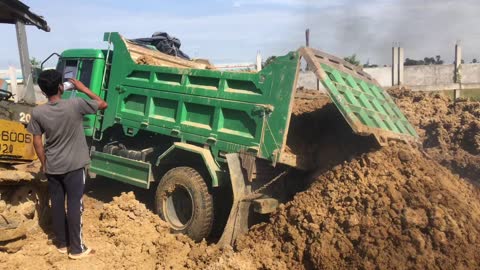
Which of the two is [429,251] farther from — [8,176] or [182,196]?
[8,176]

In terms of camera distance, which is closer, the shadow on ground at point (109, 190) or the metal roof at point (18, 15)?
the metal roof at point (18, 15)

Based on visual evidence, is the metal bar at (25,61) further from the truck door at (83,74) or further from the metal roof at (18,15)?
the truck door at (83,74)

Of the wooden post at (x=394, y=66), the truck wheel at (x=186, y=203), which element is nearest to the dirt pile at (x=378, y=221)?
the truck wheel at (x=186, y=203)

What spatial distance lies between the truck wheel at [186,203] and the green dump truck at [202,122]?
0.01 meters

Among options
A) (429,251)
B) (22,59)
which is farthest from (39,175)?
(429,251)

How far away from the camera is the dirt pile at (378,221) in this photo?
13.5 feet

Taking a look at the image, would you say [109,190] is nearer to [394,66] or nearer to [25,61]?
[25,61]

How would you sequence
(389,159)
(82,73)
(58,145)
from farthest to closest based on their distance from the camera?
(82,73) < (389,159) < (58,145)

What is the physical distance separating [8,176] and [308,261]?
121 inches

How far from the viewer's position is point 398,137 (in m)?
5.68

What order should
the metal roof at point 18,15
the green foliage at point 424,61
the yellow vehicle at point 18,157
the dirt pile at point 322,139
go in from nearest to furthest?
the yellow vehicle at point 18,157 < the metal roof at point 18,15 < the dirt pile at point 322,139 < the green foliage at point 424,61

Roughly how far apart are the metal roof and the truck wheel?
2433mm

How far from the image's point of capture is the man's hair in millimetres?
4254

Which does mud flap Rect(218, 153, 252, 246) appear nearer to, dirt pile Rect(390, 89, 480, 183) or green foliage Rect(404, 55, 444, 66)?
dirt pile Rect(390, 89, 480, 183)
